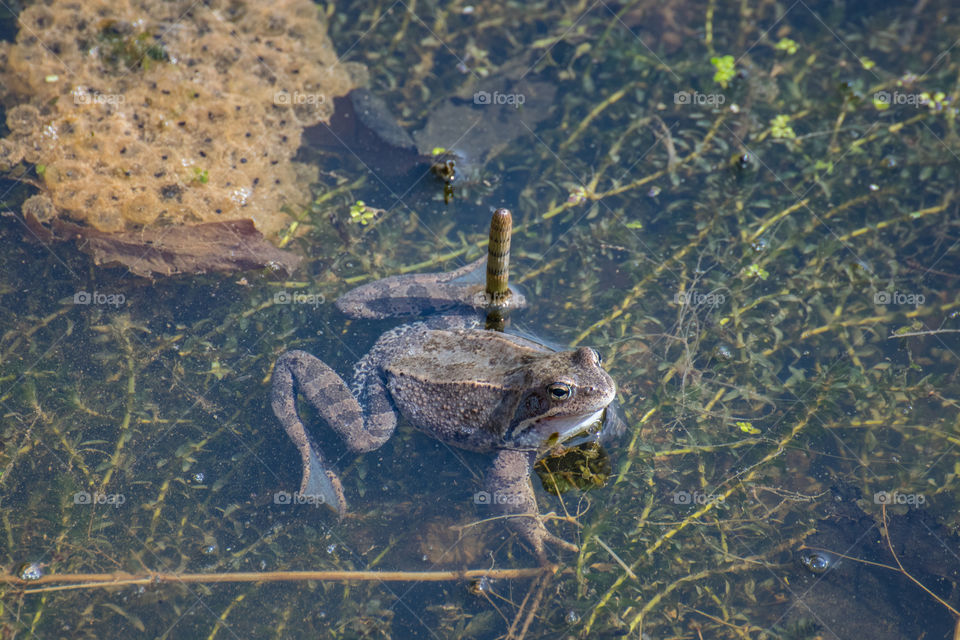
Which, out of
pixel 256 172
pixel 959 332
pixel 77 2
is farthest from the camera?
pixel 77 2

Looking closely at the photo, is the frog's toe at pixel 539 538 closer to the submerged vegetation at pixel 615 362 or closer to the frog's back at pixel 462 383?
the submerged vegetation at pixel 615 362

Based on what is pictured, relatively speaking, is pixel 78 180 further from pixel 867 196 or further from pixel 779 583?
pixel 867 196

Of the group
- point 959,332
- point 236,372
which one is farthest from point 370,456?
point 959,332

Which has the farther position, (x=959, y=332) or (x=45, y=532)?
(x=959, y=332)

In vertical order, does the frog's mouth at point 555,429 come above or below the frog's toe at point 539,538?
above

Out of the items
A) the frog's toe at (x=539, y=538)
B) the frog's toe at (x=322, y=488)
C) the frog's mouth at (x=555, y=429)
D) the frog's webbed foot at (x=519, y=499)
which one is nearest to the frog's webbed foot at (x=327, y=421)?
the frog's toe at (x=322, y=488)

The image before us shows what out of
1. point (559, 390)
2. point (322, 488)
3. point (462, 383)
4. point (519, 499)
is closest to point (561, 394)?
point (559, 390)
